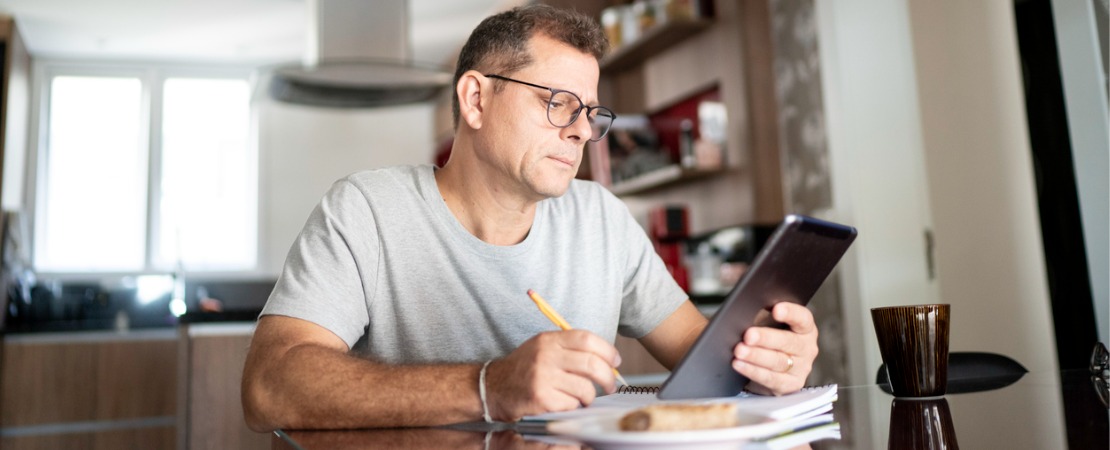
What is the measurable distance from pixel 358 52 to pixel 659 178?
153 centimetres

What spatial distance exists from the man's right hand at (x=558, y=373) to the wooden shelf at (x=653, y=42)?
276 centimetres

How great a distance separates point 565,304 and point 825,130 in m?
1.82

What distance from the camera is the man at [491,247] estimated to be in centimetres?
117

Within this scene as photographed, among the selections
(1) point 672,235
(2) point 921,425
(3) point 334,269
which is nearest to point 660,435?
(2) point 921,425

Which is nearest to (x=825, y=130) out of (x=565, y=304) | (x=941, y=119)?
(x=941, y=119)

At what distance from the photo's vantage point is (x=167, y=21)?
534cm

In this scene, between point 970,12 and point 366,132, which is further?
point 366,132

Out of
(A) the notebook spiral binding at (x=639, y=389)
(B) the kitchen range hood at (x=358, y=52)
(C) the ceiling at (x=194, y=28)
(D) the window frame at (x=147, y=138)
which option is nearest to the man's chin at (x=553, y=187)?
(A) the notebook spiral binding at (x=639, y=389)

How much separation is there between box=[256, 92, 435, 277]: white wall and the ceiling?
0.45 metres

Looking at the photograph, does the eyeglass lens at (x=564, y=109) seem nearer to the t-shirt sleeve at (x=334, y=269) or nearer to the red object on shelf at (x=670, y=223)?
the t-shirt sleeve at (x=334, y=269)

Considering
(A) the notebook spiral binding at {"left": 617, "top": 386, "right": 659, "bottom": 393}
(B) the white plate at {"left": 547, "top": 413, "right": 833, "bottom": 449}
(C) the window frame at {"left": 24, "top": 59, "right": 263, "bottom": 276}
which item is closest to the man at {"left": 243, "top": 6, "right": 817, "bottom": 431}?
(A) the notebook spiral binding at {"left": 617, "top": 386, "right": 659, "bottom": 393}

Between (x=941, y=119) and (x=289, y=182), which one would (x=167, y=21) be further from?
(x=941, y=119)

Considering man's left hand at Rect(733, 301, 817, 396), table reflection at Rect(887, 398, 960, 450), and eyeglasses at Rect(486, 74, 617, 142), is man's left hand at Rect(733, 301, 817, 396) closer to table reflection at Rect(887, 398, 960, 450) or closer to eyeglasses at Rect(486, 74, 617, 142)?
table reflection at Rect(887, 398, 960, 450)

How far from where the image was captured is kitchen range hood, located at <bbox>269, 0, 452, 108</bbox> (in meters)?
3.93
